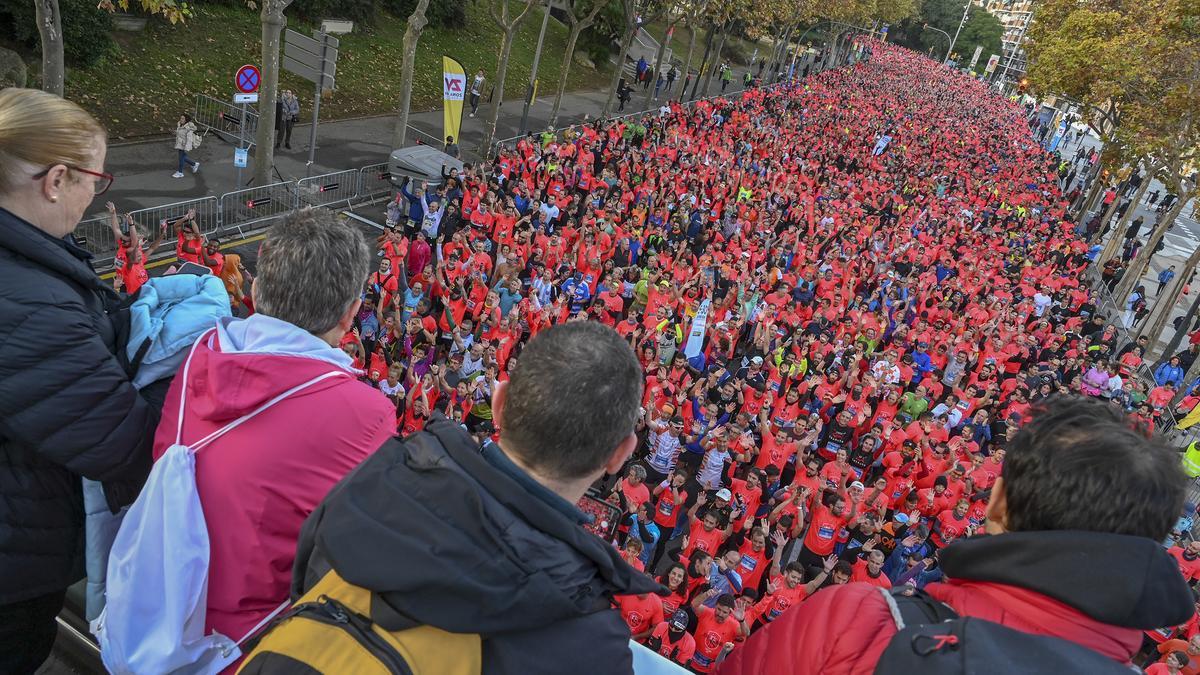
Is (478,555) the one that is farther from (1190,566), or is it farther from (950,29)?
(950,29)

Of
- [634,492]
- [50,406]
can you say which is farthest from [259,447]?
[634,492]

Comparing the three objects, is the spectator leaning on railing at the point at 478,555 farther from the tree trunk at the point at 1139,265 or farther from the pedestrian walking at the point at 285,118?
the tree trunk at the point at 1139,265

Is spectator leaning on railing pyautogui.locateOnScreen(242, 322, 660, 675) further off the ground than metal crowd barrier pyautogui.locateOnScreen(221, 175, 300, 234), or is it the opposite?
spectator leaning on railing pyautogui.locateOnScreen(242, 322, 660, 675)

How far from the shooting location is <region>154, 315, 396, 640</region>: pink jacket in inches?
62.0

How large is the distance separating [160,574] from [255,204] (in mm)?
14416

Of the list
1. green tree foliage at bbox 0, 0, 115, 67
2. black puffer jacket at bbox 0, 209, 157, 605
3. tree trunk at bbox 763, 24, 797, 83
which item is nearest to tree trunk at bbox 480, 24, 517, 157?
green tree foliage at bbox 0, 0, 115, 67

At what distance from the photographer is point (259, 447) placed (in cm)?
158

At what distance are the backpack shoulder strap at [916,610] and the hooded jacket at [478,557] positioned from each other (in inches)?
21.4

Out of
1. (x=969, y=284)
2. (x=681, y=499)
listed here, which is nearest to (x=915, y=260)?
(x=969, y=284)

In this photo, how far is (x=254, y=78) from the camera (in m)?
14.5

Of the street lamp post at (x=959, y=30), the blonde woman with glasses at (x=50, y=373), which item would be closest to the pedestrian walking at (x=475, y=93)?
the blonde woman with glasses at (x=50, y=373)

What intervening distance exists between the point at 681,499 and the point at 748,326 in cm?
620

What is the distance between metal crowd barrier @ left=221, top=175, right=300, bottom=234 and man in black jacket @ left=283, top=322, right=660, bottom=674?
43.6ft

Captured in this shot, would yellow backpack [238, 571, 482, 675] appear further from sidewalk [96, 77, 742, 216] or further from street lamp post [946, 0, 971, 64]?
street lamp post [946, 0, 971, 64]
